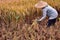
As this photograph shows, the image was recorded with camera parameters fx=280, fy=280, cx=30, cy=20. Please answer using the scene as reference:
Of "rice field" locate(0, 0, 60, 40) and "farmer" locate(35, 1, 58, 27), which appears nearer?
"rice field" locate(0, 0, 60, 40)

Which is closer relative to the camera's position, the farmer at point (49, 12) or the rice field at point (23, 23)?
the rice field at point (23, 23)

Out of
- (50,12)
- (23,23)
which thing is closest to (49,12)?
(50,12)

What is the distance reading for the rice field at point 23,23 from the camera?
598 cm

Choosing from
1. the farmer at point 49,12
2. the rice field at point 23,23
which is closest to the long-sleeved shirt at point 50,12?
the farmer at point 49,12

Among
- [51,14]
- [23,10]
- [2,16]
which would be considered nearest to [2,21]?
[2,16]

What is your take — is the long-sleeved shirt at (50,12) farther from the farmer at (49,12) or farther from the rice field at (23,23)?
the rice field at (23,23)

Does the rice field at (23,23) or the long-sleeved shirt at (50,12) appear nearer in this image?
the rice field at (23,23)

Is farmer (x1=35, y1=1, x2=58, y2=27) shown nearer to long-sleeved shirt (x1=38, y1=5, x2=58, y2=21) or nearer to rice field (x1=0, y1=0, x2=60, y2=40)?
long-sleeved shirt (x1=38, y1=5, x2=58, y2=21)

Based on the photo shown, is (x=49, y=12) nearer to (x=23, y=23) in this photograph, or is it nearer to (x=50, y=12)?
(x=50, y=12)

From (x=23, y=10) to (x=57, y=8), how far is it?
0.90 m

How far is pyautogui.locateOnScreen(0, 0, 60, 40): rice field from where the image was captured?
598cm

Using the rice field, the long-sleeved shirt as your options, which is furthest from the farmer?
the rice field

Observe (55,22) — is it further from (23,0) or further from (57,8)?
(23,0)

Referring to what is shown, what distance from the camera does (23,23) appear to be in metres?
6.38
